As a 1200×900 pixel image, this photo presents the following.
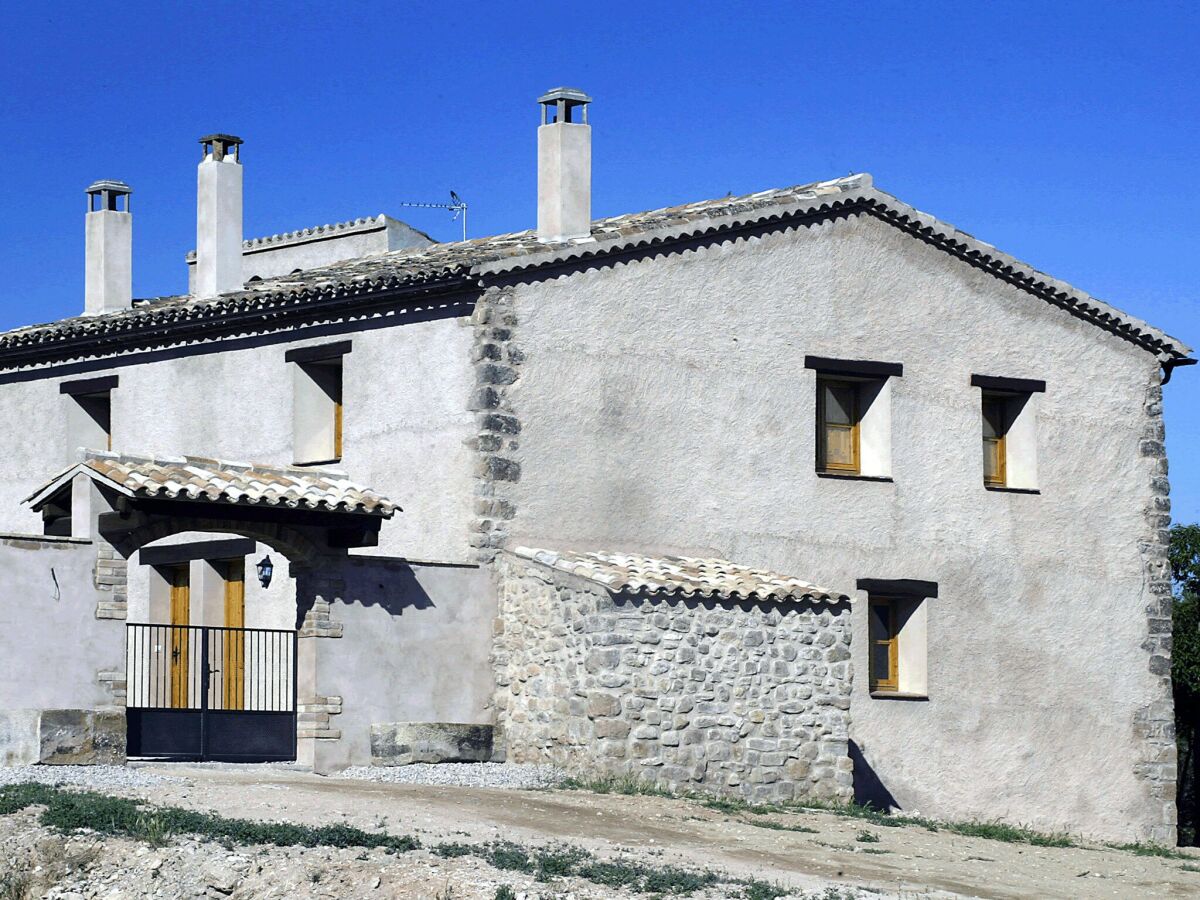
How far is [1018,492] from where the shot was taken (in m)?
24.0

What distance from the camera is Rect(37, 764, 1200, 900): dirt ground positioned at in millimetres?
14352

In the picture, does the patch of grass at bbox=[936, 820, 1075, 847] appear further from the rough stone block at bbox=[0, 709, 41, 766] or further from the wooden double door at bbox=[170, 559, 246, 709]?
the rough stone block at bbox=[0, 709, 41, 766]

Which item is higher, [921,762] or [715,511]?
[715,511]

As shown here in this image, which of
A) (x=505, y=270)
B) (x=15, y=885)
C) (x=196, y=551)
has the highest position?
(x=505, y=270)

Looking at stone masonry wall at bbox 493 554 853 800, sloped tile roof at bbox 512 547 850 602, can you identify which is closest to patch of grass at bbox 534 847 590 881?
stone masonry wall at bbox 493 554 853 800

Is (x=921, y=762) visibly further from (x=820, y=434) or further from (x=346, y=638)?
(x=346, y=638)

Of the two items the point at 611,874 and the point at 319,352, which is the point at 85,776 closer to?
the point at 611,874

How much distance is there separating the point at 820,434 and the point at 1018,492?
271 centimetres

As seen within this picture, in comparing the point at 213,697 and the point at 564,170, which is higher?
the point at 564,170

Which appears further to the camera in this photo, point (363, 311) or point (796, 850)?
point (363, 311)

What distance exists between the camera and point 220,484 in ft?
61.2

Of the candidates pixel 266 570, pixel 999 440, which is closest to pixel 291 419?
pixel 266 570

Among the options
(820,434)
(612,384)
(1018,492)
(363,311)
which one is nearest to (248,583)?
(363,311)

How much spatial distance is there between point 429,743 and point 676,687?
8.79 feet
